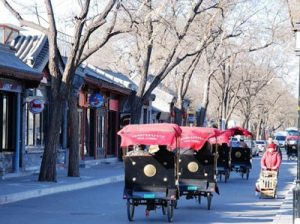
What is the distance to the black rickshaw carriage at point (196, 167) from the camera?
20.7 metres

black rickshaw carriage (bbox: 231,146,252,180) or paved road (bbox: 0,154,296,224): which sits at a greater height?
black rickshaw carriage (bbox: 231,146,252,180)

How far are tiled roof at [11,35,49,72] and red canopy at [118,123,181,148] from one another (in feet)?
50.8

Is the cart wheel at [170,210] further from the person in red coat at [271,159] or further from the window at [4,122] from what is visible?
the window at [4,122]

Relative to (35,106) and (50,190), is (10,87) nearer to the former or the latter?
(35,106)

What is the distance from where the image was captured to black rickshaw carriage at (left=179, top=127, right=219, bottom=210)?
2069cm

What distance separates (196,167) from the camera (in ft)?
69.6

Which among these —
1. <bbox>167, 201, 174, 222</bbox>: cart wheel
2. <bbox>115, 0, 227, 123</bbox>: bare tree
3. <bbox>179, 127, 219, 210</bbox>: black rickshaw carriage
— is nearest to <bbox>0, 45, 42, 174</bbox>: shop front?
<bbox>115, 0, 227, 123</bbox>: bare tree

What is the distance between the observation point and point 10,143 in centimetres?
3095

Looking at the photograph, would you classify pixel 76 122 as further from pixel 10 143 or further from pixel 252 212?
pixel 252 212

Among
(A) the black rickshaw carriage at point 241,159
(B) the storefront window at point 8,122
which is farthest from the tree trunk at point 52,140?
(A) the black rickshaw carriage at point 241,159

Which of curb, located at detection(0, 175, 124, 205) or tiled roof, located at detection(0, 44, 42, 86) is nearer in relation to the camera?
curb, located at detection(0, 175, 124, 205)

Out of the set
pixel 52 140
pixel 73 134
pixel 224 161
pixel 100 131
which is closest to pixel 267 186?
pixel 52 140

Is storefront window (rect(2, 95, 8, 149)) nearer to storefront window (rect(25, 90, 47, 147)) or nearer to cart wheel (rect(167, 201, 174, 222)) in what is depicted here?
storefront window (rect(25, 90, 47, 147))

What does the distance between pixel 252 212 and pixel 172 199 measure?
3511 mm
